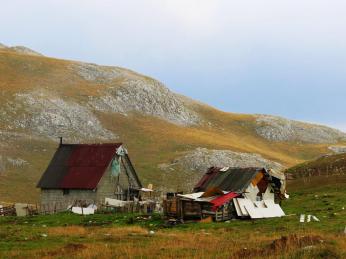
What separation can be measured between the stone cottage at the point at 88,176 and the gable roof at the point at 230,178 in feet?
40.6

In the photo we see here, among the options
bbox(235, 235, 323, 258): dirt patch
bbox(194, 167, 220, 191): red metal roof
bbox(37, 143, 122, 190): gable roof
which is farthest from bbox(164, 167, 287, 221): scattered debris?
bbox(235, 235, 323, 258): dirt patch

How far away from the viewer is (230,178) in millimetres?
60812

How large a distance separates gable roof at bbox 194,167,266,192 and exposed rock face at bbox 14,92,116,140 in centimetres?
7055

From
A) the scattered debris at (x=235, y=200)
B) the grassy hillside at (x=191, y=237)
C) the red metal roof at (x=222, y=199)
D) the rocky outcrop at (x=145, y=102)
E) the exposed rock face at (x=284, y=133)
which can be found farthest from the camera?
the exposed rock face at (x=284, y=133)

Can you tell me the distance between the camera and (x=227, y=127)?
190750 millimetres

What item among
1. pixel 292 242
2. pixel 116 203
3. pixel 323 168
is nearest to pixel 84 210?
pixel 116 203

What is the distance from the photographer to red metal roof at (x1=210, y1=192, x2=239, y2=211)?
50.7 m

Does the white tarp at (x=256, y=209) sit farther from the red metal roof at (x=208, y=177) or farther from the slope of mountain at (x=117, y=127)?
the slope of mountain at (x=117, y=127)

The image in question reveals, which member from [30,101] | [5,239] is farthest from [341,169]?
[30,101]

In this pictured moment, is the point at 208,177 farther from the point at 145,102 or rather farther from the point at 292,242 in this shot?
the point at 145,102

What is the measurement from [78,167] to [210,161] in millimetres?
53276

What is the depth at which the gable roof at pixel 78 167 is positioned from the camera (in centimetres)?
7056

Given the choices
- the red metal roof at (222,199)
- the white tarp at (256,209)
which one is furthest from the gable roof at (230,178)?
the white tarp at (256,209)

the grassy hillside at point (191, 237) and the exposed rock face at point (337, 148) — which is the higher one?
the exposed rock face at point (337, 148)
